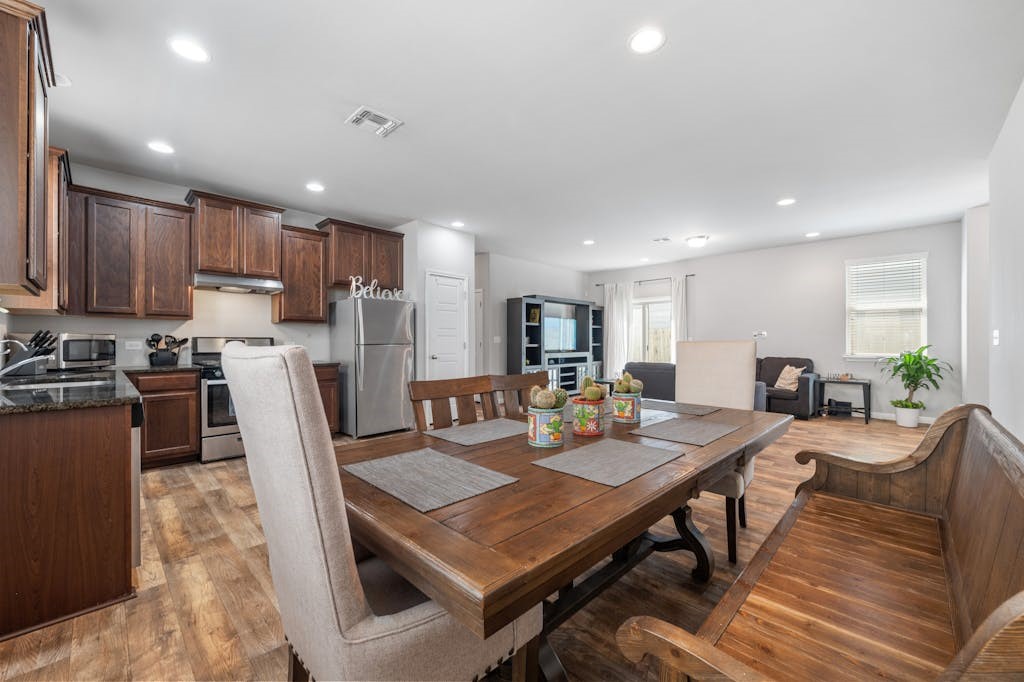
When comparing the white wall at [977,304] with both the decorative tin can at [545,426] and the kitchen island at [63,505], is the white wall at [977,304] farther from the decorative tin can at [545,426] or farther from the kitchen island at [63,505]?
the kitchen island at [63,505]

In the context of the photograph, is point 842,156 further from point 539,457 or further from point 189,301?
point 189,301

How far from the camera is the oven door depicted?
3.75m

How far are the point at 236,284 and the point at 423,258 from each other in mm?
1952

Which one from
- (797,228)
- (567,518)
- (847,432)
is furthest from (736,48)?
(847,432)

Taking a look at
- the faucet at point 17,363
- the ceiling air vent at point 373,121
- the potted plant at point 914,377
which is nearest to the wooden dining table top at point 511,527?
the faucet at point 17,363

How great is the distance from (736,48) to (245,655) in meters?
3.37

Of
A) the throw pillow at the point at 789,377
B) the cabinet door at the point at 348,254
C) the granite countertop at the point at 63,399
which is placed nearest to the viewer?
the granite countertop at the point at 63,399

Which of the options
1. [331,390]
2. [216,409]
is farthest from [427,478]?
[331,390]

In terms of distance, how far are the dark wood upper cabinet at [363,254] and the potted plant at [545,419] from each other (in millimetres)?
3925

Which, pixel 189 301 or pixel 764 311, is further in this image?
pixel 764 311

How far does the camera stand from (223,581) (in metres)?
1.94

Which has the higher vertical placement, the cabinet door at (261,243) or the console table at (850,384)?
the cabinet door at (261,243)

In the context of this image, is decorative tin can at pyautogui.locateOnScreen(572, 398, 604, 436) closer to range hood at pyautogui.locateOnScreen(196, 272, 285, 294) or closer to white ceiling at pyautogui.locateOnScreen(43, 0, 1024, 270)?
white ceiling at pyautogui.locateOnScreen(43, 0, 1024, 270)

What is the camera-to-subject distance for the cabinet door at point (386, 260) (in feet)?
16.5
